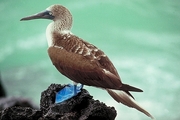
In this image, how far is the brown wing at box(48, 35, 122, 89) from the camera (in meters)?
1.95

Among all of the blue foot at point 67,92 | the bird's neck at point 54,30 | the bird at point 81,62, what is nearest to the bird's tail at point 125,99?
the bird at point 81,62

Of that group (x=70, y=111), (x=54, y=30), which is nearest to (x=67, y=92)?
(x=70, y=111)

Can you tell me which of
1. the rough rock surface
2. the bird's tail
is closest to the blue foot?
the rough rock surface

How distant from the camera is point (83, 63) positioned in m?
1.98

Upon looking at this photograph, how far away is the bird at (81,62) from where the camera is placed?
1.93 metres

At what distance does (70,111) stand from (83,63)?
0.71ft

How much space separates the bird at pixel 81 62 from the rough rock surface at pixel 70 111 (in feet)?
0.24

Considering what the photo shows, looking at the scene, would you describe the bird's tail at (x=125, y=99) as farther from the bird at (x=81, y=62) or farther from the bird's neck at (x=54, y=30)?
the bird's neck at (x=54, y=30)

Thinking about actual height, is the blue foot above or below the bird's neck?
below

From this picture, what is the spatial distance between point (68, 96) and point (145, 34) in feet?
3.24

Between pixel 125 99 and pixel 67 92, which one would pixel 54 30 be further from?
pixel 125 99

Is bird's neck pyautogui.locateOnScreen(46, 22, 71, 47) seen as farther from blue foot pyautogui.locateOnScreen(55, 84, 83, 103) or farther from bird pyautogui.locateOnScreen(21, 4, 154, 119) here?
blue foot pyautogui.locateOnScreen(55, 84, 83, 103)

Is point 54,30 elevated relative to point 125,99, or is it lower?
elevated

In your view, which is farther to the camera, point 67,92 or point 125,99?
point 67,92
